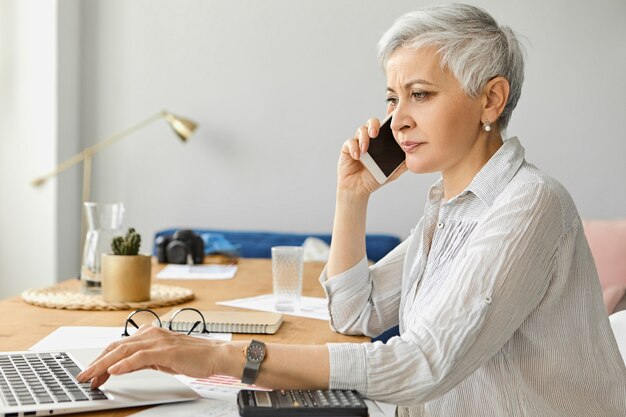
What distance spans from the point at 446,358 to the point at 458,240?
0.33 m

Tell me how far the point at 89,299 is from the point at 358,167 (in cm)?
69

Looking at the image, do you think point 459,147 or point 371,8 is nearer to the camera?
point 459,147

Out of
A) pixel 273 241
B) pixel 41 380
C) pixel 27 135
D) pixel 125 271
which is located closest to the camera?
pixel 41 380

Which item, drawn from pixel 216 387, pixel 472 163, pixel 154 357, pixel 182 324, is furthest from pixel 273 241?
pixel 154 357

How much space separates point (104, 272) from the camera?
1.81 metres

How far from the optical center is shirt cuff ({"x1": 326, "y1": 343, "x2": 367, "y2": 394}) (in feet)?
3.41

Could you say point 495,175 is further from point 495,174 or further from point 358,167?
point 358,167

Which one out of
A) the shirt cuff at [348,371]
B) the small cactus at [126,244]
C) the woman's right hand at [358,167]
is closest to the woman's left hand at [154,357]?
the shirt cuff at [348,371]

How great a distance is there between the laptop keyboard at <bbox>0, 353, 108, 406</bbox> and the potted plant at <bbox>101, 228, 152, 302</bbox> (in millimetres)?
596

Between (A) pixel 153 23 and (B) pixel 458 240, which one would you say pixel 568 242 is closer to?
(B) pixel 458 240

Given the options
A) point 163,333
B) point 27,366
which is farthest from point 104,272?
point 163,333

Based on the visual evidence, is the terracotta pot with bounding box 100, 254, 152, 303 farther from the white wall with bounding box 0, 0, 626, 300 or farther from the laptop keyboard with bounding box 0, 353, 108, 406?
the white wall with bounding box 0, 0, 626, 300

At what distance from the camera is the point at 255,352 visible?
3.43 ft

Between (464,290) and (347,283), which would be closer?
(464,290)
